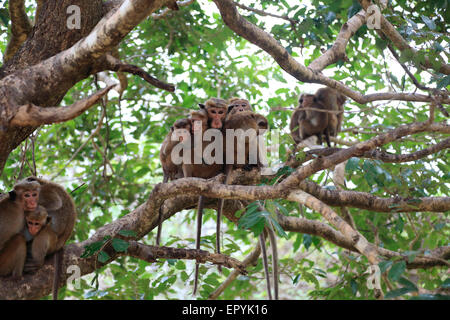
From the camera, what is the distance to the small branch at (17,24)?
14.1ft

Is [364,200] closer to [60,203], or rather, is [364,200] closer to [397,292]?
[397,292]

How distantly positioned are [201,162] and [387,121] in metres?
3.05

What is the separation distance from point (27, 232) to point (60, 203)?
1.24 ft

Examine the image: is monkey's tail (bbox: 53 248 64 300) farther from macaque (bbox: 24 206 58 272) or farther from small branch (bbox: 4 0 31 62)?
small branch (bbox: 4 0 31 62)

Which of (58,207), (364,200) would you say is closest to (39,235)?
(58,207)

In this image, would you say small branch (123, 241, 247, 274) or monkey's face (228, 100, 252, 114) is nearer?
small branch (123, 241, 247, 274)

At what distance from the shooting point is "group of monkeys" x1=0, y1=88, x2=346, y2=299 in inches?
144

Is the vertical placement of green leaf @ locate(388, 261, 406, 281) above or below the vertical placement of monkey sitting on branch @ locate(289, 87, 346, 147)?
below

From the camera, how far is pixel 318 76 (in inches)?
173

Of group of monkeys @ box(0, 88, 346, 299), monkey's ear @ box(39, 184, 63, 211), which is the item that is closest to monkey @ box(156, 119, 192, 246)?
group of monkeys @ box(0, 88, 346, 299)

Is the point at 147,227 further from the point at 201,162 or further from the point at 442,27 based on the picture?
the point at 442,27

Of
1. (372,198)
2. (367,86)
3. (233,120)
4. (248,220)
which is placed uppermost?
(367,86)

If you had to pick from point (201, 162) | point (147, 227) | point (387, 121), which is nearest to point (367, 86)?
point (387, 121)
